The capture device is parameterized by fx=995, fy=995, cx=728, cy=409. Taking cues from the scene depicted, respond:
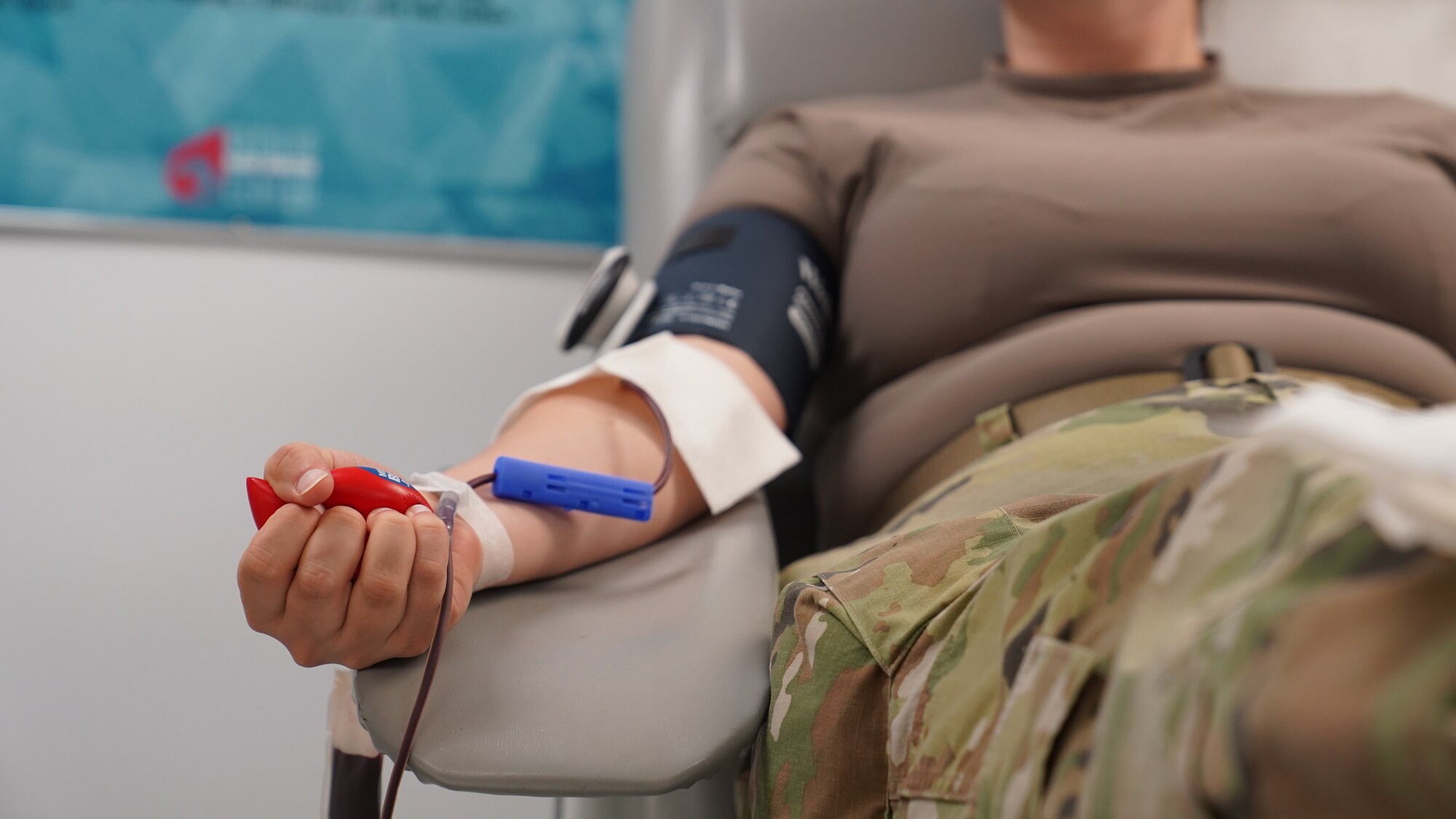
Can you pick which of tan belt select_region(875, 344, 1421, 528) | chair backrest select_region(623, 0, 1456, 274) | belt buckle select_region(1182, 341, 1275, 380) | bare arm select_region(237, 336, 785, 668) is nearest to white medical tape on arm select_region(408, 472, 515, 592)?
bare arm select_region(237, 336, 785, 668)

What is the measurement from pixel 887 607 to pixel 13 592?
94 cm

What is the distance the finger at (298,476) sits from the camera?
0.41 metres

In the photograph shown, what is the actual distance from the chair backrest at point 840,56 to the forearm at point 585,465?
0.50 meters

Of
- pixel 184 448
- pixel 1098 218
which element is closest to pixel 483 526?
pixel 1098 218

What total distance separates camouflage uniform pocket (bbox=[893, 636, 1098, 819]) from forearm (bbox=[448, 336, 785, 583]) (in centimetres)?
25

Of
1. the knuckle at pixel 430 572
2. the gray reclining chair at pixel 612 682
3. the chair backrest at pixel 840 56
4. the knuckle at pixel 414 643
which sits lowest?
the gray reclining chair at pixel 612 682

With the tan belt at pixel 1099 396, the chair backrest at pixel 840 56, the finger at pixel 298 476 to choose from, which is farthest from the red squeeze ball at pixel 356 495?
the chair backrest at pixel 840 56

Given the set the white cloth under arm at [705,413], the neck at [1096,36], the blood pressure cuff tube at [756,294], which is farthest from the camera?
the neck at [1096,36]

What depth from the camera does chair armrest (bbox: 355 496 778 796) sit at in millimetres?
418

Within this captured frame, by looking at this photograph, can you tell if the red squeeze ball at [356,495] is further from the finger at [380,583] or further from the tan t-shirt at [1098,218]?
the tan t-shirt at [1098,218]

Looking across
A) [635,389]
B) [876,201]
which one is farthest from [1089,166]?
[635,389]

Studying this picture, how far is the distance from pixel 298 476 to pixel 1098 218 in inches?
26.6

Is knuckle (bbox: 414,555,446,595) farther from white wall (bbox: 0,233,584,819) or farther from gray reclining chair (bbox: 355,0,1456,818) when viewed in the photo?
white wall (bbox: 0,233,584,819)

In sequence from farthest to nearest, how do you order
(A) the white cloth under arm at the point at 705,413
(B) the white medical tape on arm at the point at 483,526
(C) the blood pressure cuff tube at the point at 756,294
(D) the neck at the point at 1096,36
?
1. (D) the neck at the point at 1096,36
2. (C) the blood pressure cuff tube at the point at 756,294
3. (A) the white cloth under arm at the point at 705,413
4. (B) the white medical tape on arm at the point at 483,526
